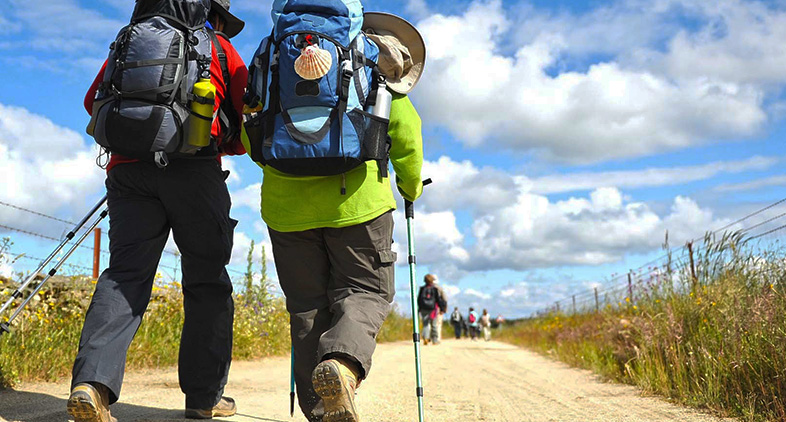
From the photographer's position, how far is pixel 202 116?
3223mm

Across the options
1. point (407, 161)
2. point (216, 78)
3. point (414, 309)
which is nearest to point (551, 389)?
point (414, 309)

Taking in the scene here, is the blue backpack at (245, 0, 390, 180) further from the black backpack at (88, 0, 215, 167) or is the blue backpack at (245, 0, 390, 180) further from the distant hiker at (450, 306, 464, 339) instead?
the distant hiker at (450, 306, 464, 339)

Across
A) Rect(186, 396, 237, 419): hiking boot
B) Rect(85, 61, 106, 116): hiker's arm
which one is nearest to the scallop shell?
Rect(85, 61, 106, 116): hiker's arm

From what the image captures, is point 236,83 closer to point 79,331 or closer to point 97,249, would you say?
point 79,331

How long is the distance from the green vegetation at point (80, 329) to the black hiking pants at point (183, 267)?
225 cm

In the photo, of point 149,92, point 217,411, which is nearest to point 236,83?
point 149,92

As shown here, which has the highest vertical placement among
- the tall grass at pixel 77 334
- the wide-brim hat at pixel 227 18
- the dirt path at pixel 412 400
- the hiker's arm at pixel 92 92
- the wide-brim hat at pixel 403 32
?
the wide-brim hat at pixel 227 18

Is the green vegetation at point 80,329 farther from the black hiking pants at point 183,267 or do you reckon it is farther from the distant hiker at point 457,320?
the distant hiker at point 457,320

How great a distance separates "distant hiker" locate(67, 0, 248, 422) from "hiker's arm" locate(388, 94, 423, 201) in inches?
36.9

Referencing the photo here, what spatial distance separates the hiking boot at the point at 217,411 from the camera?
3611mm

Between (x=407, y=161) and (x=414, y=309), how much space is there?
3.24 feet

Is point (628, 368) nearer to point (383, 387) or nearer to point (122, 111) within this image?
point (383, 387)

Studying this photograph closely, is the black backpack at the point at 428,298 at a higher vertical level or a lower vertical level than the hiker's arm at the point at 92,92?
lower

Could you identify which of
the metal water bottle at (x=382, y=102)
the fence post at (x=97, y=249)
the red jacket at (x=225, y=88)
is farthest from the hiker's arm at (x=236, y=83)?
the fence post at (x=97, y=249)
